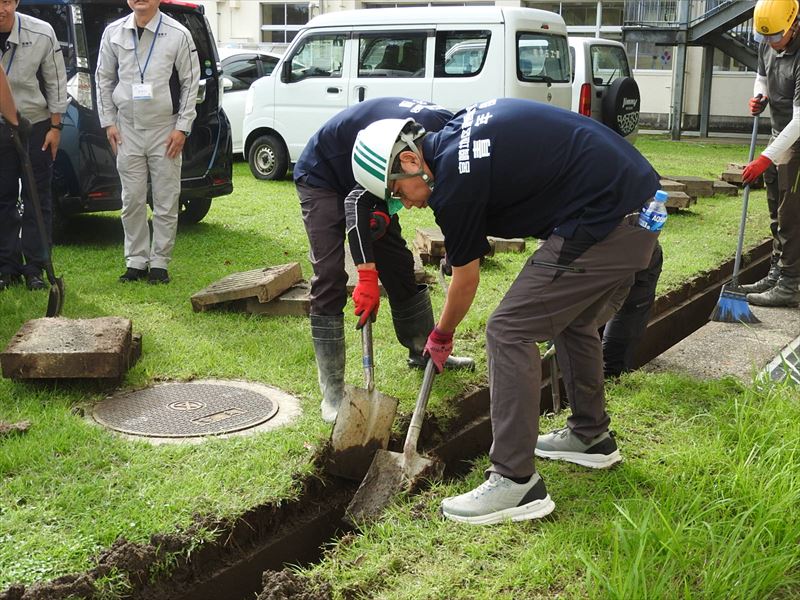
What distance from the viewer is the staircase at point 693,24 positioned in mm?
21812

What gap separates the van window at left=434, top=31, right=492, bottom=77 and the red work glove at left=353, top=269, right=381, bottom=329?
7877 millimetres

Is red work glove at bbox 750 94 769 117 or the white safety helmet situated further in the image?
red work glove at bbox 750 94 769 117

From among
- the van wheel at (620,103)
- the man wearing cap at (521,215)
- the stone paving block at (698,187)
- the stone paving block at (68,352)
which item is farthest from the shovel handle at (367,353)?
the van wheel at (620,103)

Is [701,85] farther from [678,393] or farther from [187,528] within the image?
[187,528]

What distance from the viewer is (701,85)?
24.8 meters

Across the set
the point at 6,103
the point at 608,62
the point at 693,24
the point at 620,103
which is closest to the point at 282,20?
the point at 693,24

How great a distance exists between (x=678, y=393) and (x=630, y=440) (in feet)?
2.47

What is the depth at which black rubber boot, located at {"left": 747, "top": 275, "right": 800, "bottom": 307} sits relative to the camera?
7070 mm

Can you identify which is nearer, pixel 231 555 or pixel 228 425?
pixel 231 555

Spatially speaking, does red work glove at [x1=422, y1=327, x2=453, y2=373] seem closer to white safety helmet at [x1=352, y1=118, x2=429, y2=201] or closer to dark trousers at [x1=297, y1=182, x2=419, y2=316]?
white safety helmet at [x1=352, y1=118, x2=429, y2=201]

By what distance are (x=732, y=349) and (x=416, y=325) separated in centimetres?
211

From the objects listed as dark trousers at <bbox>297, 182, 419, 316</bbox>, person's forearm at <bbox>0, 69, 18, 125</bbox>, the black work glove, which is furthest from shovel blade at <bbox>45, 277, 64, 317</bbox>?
the black work glove

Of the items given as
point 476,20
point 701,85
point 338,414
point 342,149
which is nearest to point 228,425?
point 338,414

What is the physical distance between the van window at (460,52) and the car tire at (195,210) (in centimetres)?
380
